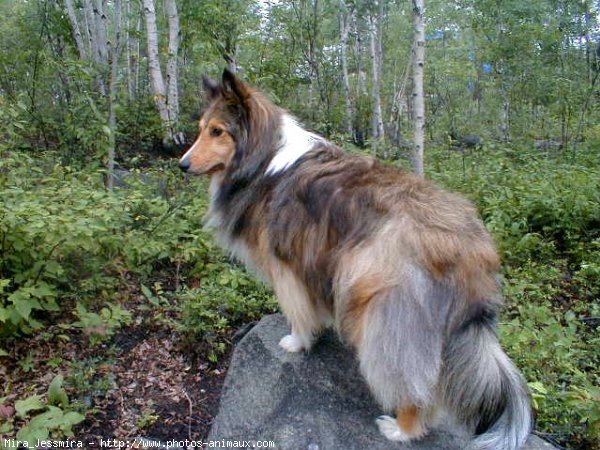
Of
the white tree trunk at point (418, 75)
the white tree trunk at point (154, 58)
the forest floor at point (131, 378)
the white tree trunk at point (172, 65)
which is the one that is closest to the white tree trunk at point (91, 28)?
the white tree trunk at point (154, 58)

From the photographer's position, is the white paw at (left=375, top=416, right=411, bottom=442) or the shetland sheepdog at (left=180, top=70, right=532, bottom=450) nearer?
the shetland sheepdog at (left=180, top=70, right=532, bottom=450)

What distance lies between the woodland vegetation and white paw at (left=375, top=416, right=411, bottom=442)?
0.99 metres

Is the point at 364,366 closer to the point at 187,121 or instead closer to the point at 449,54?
the point at 187,121

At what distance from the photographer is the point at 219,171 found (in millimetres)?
3438

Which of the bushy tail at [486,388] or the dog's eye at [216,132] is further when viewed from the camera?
the dog's eye at [216,132]

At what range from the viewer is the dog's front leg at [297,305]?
316cm

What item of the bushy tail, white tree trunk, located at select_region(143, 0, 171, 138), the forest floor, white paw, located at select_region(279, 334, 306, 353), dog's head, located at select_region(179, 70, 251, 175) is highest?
white tree trunk, located at select_region(143, 0, 171, 138)

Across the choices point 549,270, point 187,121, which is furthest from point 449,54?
point 549,270

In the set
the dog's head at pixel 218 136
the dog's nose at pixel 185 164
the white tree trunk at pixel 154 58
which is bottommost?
the dog's nose at pixel 185 164

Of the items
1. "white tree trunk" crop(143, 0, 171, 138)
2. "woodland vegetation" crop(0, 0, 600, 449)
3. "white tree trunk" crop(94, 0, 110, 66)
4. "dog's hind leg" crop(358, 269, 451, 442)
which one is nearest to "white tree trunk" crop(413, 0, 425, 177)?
"woodland vegetation" crop(0, 0, 600, 449)

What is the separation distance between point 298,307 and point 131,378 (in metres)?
1.36

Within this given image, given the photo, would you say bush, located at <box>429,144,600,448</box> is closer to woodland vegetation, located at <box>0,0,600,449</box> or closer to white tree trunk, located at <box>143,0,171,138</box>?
woodland vegetation, located at <box>0,0,600,449</box>

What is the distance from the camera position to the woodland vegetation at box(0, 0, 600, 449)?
3.48 meters

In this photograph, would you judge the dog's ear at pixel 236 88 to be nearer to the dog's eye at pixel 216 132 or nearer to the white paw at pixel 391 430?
the dog's eye at pixel 216 132
